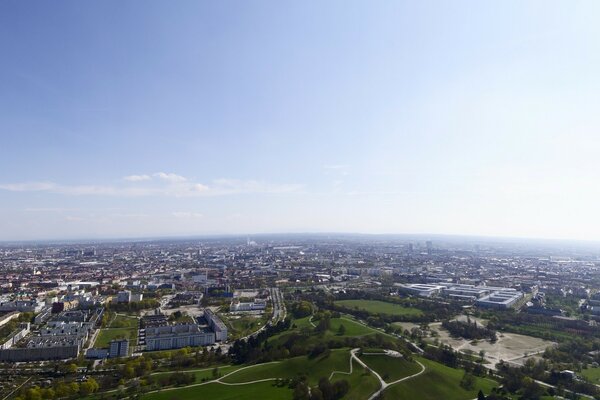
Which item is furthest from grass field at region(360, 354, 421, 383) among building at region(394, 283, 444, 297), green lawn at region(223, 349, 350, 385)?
building at region(394, 283, 444, 297)

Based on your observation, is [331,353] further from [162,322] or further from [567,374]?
[162,322]

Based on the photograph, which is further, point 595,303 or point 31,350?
point 595,303

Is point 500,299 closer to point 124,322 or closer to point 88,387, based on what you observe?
point 124,322

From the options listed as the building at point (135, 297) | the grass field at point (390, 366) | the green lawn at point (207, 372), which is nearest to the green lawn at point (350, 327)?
the grass field at point (390, 366)

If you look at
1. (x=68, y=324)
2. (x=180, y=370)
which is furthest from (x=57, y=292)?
(x=180, y=370)

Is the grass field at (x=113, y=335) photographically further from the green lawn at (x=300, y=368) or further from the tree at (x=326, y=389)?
the tree at (x=326, y=389)

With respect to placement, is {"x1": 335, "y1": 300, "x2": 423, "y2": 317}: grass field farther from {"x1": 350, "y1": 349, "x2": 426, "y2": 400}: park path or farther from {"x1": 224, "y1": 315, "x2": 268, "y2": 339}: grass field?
{"x1": 350, "y1": 349, "x2": 426, "y2": 400}: park path
